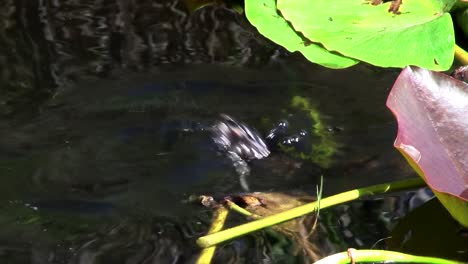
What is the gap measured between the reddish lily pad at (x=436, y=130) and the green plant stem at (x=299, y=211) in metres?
0.17

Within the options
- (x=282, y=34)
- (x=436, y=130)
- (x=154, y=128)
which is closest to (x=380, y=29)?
(x=282, y=34)

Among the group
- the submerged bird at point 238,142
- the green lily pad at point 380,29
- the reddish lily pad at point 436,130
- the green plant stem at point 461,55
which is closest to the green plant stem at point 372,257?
the reddish lily pad at point 436,130

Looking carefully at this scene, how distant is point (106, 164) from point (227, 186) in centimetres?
23

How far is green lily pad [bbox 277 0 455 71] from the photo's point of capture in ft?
5.22

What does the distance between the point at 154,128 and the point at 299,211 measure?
1.45ft

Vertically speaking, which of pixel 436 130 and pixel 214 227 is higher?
pixel 436 130

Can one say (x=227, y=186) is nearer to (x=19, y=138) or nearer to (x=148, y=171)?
(x=148, y=171)

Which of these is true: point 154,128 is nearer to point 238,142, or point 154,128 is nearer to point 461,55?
point 238,142

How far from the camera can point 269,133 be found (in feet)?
4.99

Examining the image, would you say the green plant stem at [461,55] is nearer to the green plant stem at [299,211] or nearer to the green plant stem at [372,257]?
the green plant stem at [299,211]

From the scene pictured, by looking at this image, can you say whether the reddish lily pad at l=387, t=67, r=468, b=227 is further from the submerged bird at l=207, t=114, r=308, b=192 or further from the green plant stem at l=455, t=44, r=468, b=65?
the green plant stem at l=455, t=44, r=468, b=65

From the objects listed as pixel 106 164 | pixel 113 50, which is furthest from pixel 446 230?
pixel 113 50

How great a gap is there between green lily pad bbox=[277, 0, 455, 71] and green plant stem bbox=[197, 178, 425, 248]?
383 millimetres

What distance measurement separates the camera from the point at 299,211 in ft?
3.89
